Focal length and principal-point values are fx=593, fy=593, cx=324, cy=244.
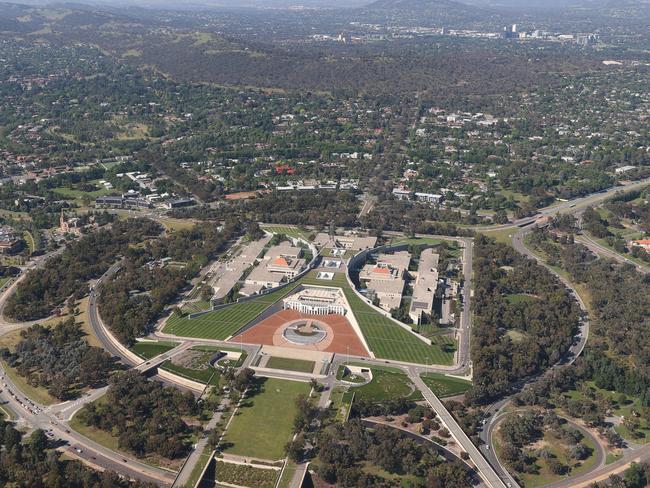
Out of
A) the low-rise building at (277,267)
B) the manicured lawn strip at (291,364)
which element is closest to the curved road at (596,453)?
the manicured lawn strip at (291,364)

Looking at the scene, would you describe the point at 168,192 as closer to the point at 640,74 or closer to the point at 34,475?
the point at 34,475

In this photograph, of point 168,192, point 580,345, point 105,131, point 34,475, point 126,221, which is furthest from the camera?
point 105,131

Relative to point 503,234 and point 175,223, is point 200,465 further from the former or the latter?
point 503,234

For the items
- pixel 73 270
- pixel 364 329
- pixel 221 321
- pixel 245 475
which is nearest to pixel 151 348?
pixel 221 321

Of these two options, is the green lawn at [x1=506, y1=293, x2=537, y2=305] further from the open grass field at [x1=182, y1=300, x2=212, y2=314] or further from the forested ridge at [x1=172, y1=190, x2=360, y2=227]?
the open grass field at [x1=182, y1=300, x2=212, y2=314]

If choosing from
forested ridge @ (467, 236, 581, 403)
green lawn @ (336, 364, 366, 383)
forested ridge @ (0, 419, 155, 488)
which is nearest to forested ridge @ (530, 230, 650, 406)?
forested ridge @ (467, 236, 581, 403)

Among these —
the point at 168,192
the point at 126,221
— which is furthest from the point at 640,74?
the point at 126,221
